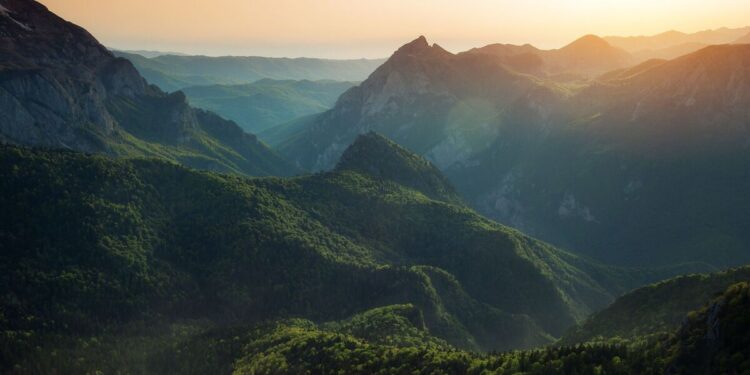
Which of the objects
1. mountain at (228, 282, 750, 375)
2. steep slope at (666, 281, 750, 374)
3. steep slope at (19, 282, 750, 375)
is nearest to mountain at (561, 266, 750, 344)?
steep slope at (19, 282, 750, 375)

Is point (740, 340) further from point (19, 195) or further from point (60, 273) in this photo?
point (19, 195)

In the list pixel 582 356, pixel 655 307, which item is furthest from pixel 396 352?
pixel 655 307

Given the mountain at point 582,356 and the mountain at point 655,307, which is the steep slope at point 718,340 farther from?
the mountain at point 655,307

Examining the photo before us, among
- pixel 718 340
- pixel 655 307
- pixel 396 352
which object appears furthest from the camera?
pixel 655 307

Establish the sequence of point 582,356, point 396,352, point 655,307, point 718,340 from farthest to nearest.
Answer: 1. point 655,307
2. point 396,352
3. point 582,356
4. point 718,340

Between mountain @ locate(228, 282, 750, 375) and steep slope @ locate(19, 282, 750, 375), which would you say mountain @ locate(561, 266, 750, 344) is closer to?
steep slope @ locate(19, 282, 750, 375)

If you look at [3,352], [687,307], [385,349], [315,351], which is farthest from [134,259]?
[687,307]

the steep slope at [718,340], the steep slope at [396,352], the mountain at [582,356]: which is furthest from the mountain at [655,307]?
the steep slope at [718,340]

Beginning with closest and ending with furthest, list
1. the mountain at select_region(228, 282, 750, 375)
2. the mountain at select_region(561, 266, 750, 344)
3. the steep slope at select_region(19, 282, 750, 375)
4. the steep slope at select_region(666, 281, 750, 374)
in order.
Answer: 1. the steep slope at select_region(666, 281, 750, 374)
2. the mountain at select_region(228, 282, 750, 375)
3. the steep slope at select_region(19, 282, 750, 375)
4. the mountain at select_region(561, 266, 750, 344)

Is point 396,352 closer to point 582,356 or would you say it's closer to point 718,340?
point 582,356
